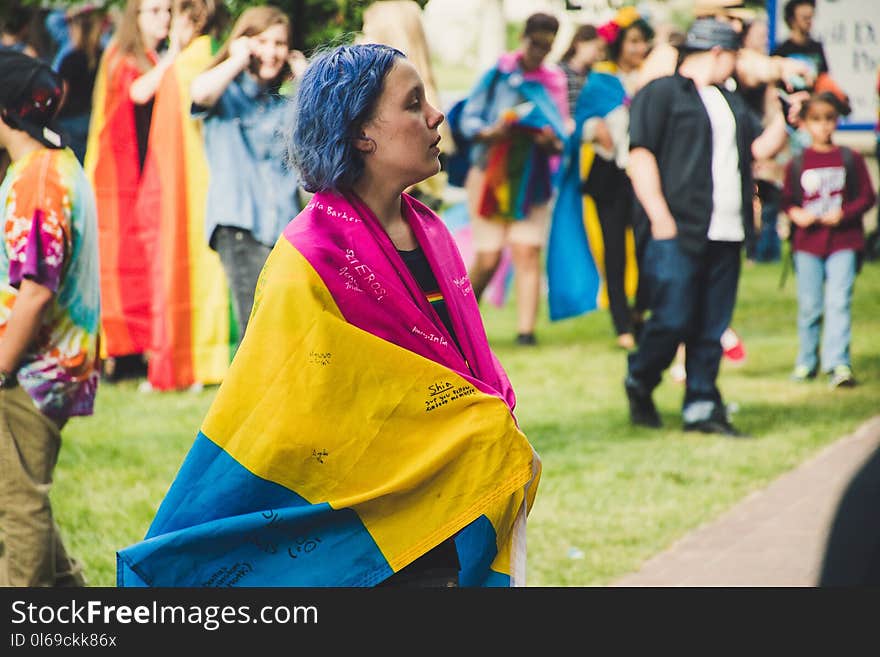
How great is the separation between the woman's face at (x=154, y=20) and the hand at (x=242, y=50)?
72.0 inches

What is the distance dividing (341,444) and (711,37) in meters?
5.40

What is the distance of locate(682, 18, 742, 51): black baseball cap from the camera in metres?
7.95

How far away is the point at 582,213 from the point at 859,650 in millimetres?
9322

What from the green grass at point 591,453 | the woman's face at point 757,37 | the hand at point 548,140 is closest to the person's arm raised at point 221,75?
the green grass at point 591,453

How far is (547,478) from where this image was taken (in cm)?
716

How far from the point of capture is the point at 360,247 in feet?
10.5

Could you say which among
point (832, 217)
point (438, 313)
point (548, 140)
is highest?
point (438, 313)

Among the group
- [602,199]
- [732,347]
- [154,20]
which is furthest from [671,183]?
[154,20]

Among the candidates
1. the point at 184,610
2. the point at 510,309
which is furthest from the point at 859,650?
the point at 510,309

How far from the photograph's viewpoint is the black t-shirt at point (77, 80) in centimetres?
1042

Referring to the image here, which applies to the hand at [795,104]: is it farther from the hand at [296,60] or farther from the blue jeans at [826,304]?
the hand at [296,60]

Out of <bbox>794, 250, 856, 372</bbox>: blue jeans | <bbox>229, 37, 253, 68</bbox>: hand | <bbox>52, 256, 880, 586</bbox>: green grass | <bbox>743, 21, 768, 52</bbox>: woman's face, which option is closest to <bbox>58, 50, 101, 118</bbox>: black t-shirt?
<bbox>52, 256, 880, 586</bbox>: green grass

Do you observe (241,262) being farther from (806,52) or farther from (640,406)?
(806,52)

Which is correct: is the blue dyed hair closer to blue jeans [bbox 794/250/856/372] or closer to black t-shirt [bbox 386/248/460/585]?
black t-shirt [bbox 386/248/460/585]
